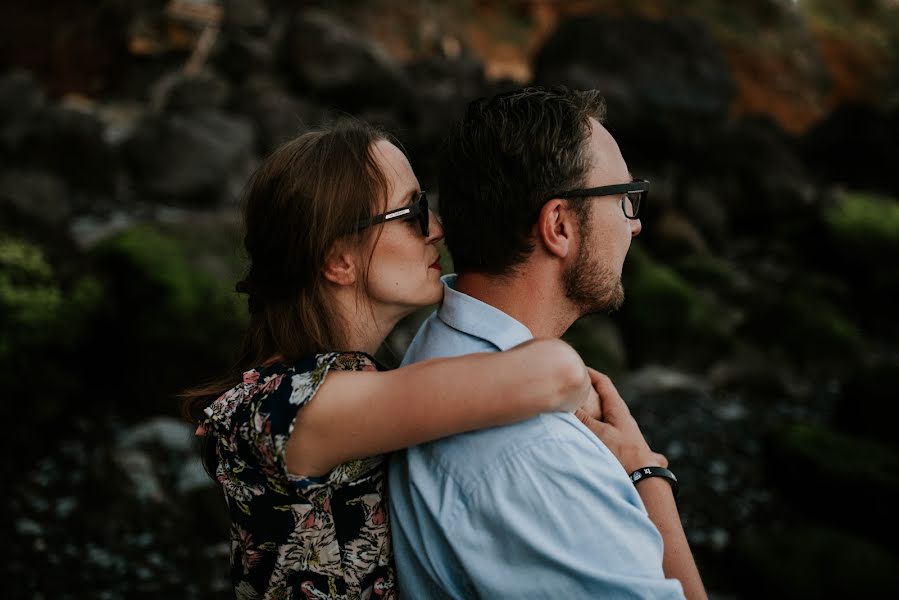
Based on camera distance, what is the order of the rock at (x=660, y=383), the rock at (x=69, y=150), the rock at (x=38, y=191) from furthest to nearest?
the rock at (x=69, y=150) < the rock at (x=660, y=383) < the rock at (x=38, y=191)

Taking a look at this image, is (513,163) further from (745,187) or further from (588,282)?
(745,187)

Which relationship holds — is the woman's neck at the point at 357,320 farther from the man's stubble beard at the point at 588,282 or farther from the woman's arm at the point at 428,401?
the man's stubble beard at the point at 588,282

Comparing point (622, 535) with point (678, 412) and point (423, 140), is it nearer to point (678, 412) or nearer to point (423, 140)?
point (678, 412)

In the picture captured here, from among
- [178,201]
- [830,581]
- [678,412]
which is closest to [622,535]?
[830,581]

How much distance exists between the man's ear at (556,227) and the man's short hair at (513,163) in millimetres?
28

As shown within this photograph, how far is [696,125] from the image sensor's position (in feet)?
50.1

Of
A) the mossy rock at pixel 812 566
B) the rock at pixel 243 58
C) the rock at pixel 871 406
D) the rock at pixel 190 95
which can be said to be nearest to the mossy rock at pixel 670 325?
the rock at pixel 871 406

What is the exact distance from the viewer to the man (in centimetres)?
186

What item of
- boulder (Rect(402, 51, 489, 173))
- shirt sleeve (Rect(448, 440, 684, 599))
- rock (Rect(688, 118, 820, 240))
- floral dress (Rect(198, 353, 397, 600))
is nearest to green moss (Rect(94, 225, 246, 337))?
floral dress (Rect(198, 353, 397, 600))

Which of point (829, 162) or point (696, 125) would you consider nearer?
point (696, 125)

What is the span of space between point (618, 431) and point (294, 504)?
1.01 m

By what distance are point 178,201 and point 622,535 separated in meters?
8.58

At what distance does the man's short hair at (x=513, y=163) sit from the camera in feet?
7.54

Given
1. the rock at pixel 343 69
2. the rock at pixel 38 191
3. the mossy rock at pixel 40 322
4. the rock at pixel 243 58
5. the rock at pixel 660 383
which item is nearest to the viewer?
the mossy rock at pixel 40 322
